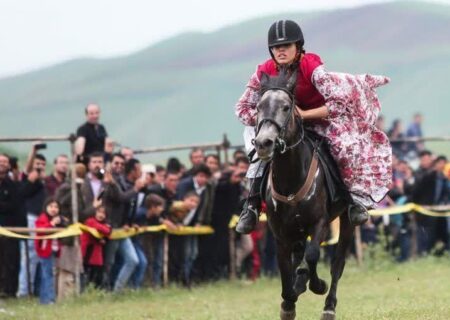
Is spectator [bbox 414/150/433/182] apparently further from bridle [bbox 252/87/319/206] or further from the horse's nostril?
the horse's nostril

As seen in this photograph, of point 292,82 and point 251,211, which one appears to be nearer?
point 292,82

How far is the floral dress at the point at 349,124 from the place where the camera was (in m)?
13.0

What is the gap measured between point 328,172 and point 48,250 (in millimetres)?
5899

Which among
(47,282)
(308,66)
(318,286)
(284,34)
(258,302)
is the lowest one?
(258,302)

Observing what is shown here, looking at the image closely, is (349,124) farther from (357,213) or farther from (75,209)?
(75,209)

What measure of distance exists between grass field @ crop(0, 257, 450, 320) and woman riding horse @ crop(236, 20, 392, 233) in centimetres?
139

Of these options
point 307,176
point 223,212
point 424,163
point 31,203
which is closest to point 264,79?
point 307,176

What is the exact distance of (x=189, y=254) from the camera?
2070 cm

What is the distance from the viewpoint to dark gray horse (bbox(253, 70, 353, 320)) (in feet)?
39.5

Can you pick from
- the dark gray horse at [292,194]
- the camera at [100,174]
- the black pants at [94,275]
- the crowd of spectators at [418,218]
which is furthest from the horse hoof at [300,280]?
the crowd of spectators at [418,218]

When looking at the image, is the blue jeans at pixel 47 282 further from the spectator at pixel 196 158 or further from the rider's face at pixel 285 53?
the rider's face at pixel 285 53

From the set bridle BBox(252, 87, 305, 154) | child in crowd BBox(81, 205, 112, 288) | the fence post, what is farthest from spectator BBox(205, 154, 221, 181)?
bridle BBox(252, 87, 305, 154)

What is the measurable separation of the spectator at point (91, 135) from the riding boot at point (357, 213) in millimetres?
6577

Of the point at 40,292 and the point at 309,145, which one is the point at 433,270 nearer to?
the point at 40,292
